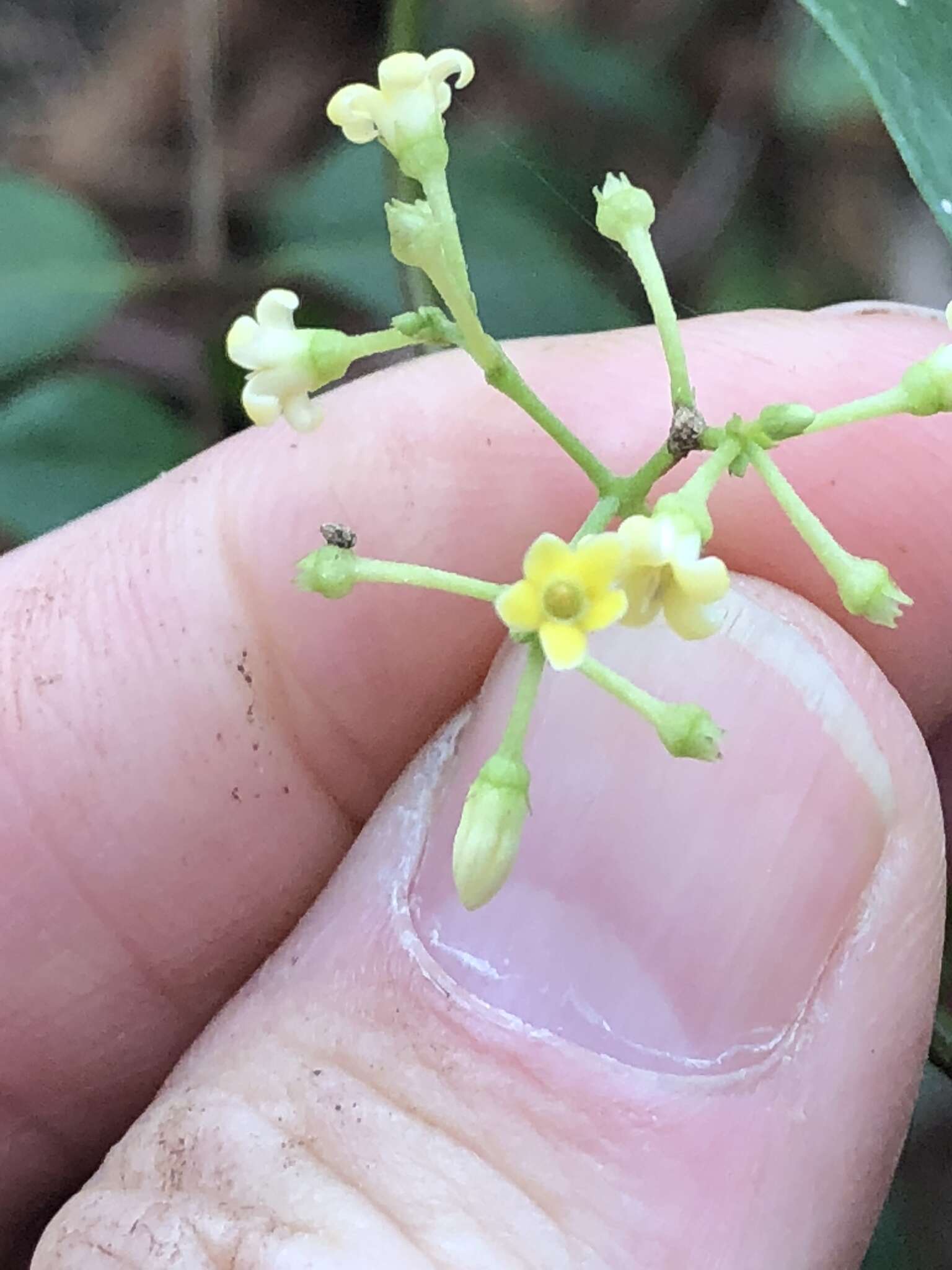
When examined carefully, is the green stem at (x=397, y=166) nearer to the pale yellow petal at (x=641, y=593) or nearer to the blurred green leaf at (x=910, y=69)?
the blurred green leaf at (x=910, y=69)

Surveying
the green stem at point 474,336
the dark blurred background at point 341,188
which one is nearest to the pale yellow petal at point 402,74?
the green stem at point 474,336

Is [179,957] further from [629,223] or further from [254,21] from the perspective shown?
[254,21]

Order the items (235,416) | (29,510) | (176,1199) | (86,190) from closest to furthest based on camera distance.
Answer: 1. (176,1199)
2. (29,510)
3. (235,416)
4. (86,190)

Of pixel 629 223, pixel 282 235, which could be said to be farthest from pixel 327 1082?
pixel 282 235

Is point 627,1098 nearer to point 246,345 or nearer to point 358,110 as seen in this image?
point 246,345

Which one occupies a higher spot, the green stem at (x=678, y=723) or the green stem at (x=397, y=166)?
the green stem at (x=397, y=166)

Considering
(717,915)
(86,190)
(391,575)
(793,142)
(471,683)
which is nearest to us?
(391,575)

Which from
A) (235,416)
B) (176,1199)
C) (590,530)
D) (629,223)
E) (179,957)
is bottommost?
(179,957)
